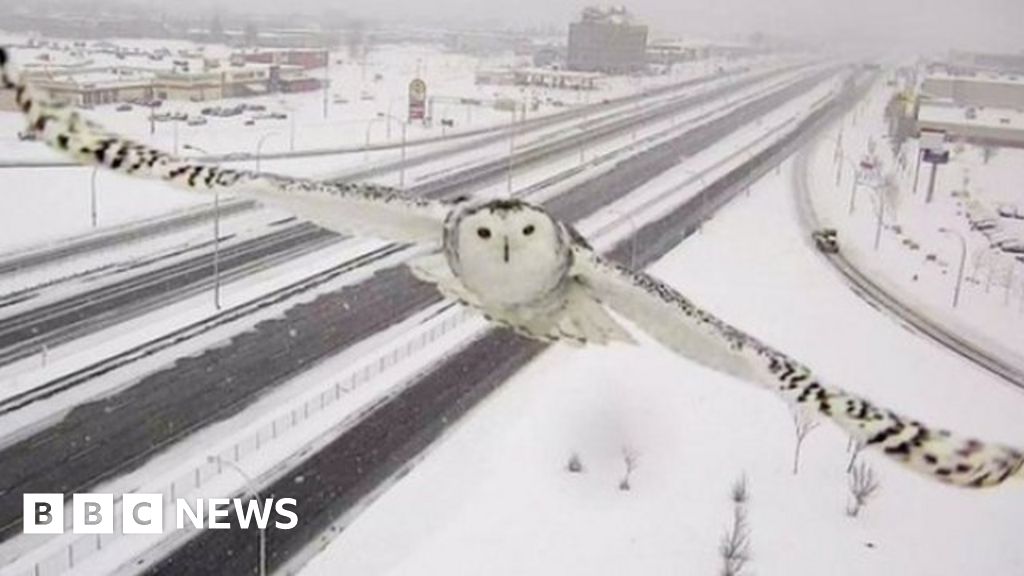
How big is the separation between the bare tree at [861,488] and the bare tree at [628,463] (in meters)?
3.66

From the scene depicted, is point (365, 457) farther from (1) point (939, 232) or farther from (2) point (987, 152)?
(2) point (987, 152)

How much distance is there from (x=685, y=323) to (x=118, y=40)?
121m

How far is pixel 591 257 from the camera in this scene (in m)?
5.44

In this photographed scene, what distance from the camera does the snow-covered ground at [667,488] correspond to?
16828 mm

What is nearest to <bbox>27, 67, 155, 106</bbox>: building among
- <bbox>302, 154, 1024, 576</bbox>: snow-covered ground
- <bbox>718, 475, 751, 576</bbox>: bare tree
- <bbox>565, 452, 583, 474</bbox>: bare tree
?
<bbox>302, 154, 1024, 576</bbox>: snow-covered ground

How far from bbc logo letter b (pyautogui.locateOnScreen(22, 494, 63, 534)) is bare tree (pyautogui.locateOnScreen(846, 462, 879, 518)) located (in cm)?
1257

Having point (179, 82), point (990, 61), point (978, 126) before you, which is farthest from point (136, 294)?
point (990, 61)

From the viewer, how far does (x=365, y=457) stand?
19.8m

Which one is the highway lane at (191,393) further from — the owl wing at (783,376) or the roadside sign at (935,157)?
the roadside sign at (935,157)

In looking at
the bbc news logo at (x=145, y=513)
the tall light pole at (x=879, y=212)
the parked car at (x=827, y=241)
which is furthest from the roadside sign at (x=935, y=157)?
the bbc news logo at (x=145, y=513)

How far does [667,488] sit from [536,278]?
48.5 feet

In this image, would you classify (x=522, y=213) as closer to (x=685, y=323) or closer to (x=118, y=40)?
(x=685, y=323)

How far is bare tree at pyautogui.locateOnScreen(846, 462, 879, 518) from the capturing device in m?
18.8

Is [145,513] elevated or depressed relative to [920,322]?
elevated
